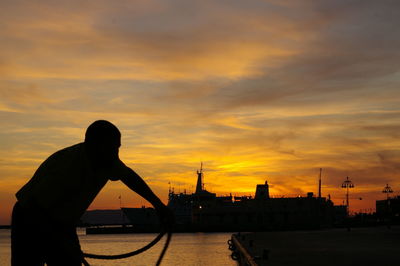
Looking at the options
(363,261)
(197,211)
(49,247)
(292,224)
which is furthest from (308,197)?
(49,247)

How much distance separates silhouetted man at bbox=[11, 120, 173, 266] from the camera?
15.3ft

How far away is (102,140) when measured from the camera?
4609 millimetres

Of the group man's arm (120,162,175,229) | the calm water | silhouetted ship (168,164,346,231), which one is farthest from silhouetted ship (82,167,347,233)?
man's arm (120,162,175,229)

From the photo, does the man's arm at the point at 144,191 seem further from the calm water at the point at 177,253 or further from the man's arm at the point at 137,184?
the calm water at the point at 177,253

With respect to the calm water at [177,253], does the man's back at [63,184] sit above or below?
above

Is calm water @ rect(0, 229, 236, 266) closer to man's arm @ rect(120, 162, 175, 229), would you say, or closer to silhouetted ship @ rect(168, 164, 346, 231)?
man's arm @ rect(120, 162, 175, 229)

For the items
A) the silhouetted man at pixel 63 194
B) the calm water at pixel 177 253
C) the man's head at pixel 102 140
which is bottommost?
the calm water at pixel 177 253

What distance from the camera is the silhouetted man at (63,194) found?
15.3 feet

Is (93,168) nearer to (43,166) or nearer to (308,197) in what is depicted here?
(43,166)

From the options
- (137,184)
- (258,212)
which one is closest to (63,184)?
(137,184)

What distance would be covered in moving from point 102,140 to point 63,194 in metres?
0.54

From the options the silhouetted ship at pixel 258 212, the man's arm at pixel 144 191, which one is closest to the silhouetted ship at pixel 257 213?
the silhouetted ship at pixel 258 212

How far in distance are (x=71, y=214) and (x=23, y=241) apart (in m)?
0.41

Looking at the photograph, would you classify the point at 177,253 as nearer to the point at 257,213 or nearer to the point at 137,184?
the point at 137,184
